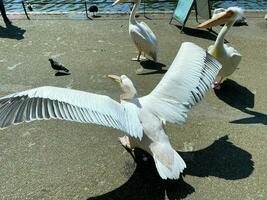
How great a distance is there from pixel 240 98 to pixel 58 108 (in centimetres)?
287

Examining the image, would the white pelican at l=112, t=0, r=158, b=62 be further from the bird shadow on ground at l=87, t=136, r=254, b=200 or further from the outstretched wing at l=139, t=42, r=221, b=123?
the bird shadow on ground at l=87, t=136, r=254, b=200

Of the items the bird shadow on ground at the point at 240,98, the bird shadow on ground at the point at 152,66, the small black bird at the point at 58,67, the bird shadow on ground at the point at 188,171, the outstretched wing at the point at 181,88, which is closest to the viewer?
the bird shadow on ground at the point at 188,171

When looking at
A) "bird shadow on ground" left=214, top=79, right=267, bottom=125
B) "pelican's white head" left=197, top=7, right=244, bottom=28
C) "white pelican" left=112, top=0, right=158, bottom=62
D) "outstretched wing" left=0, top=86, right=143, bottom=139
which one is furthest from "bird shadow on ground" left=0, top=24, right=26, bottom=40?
"outstretched wing" left=0, top=86, right=143, bottom=139

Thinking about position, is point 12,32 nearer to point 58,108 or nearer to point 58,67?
point 58,67

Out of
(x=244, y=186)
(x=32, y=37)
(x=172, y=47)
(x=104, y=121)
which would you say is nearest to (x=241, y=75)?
(x=172, y=47)

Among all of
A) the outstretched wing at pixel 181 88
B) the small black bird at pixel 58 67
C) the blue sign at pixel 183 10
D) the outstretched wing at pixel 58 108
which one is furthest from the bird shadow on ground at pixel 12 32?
the outstretched wing at pixel 58 108

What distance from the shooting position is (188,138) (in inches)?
165

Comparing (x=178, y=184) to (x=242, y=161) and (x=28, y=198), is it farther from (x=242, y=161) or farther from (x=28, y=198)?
(x=28, y=198)

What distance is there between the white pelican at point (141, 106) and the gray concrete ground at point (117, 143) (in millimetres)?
355

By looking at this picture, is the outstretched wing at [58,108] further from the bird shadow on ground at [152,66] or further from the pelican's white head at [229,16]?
the pelican's white head at [229,16]

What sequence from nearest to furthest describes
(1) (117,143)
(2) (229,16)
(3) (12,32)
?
(1) (117,143)
(2) (229,16)
(3) (12,32)

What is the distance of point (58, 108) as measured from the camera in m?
3.13

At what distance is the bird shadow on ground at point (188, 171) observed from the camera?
3359 mm

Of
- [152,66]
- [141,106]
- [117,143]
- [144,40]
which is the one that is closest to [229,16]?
[144,40]
